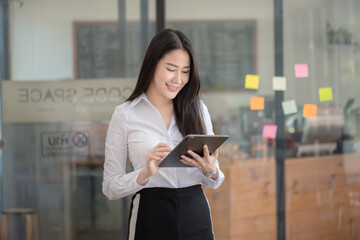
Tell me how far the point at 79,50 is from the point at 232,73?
1.15 metres

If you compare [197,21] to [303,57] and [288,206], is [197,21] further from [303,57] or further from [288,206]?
[288,206]

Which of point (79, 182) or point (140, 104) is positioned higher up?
point (140, 104)

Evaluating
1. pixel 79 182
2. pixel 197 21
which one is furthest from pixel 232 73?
pixel 79 182

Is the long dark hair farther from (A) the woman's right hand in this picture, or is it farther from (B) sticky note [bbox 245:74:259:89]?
(B) sticky note [bbox 245:74:259:89]

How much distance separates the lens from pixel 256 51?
3684mm

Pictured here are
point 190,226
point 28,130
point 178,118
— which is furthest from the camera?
point 28,130

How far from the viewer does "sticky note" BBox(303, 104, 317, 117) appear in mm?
3674

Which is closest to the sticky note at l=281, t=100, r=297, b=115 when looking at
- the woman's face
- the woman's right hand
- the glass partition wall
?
the glass partition wall

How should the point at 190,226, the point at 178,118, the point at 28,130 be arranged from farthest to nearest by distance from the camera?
the point at 28,130
the point at 178,118
the point at 190,226

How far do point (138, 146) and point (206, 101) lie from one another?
168 cm

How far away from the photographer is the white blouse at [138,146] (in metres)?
1.99

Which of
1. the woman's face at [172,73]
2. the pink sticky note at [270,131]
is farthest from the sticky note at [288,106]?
the woman's face at [172,73]

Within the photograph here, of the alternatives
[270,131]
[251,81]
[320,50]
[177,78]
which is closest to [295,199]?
[270,131]

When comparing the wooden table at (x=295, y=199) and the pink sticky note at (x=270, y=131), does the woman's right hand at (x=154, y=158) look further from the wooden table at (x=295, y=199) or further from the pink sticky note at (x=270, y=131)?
the pink sticky note at (x=270, y=131)
